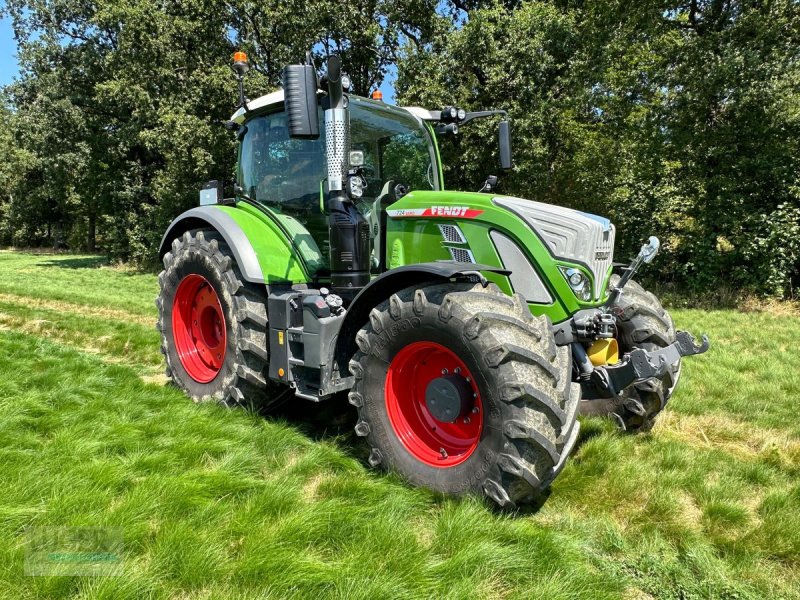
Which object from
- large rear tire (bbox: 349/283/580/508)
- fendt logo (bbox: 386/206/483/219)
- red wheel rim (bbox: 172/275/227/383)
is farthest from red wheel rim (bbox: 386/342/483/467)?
red wheel rim (bbox: 172/275/227/383)

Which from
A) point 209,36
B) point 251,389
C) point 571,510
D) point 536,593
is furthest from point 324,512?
point 209,36

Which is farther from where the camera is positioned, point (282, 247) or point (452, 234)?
point (282, 247)

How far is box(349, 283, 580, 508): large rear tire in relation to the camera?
246 centimetres

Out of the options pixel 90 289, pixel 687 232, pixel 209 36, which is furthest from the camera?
pixel 209 36

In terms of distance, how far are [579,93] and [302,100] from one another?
1019 centimetres

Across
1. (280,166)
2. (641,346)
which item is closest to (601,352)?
(641,346)

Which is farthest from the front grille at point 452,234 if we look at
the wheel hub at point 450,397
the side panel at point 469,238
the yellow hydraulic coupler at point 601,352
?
the yellow hydraulic coupler at point 601,352

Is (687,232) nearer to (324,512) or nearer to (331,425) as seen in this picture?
(331,425)

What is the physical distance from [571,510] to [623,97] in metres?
11.1

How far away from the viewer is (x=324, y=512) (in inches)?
97.7

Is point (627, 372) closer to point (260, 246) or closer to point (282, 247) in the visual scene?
point (282, 247)

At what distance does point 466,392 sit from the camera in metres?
2.77

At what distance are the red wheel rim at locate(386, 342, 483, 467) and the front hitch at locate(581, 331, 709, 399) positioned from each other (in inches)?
28.9

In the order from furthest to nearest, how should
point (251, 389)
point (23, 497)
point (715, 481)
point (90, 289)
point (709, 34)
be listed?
point (90, 289)
point (709, 34)
point (251, 389)
point (715, 481)
point (23, 497)
